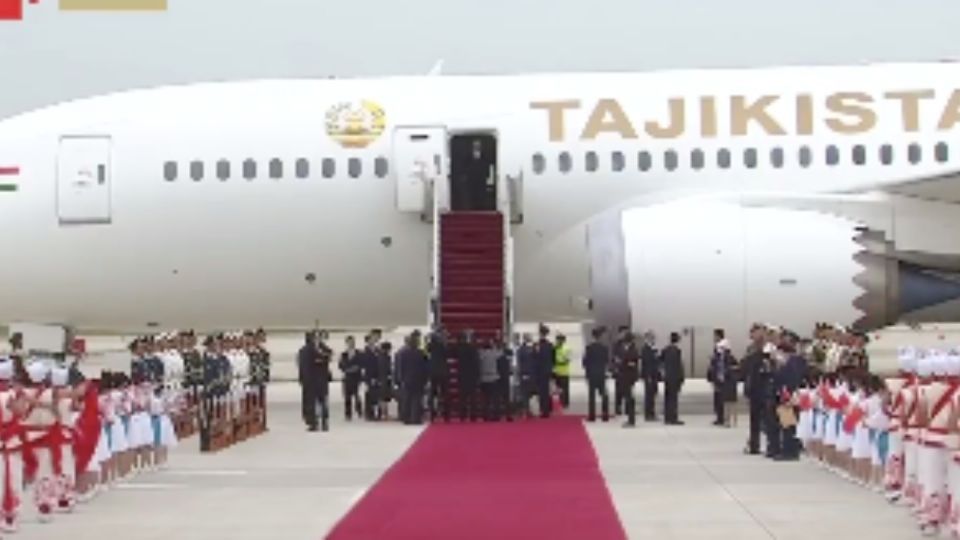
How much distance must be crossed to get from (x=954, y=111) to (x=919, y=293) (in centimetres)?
305

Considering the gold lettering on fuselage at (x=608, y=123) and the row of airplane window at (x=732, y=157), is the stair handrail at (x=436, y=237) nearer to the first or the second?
the row of airplane window at (x=732, y=157)

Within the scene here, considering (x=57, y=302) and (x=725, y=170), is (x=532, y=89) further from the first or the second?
(x=57, y=302)

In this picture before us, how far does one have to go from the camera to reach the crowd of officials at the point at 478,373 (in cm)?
2477

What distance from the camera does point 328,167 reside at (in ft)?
87.7

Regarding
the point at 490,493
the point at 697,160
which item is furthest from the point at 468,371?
the point at 490,493

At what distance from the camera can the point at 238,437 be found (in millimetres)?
23016

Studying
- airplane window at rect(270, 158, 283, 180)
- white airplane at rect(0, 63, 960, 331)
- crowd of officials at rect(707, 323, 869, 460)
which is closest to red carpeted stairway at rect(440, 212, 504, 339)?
white airplane at rect(0, 63, 960, 331)

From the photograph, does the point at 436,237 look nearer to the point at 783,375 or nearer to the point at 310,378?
the point at 310,378

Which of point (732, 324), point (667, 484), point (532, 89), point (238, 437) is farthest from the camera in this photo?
point (532, 89)

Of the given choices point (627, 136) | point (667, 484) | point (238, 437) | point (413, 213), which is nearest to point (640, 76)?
point (627, 136)

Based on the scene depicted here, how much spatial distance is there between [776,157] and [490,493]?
1187 centimetres

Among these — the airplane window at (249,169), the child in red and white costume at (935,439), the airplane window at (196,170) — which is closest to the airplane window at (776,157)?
the airplane window at (249,169)

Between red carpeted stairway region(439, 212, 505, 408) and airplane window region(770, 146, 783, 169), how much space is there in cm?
411

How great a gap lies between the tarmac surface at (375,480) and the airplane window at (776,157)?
489 cm
